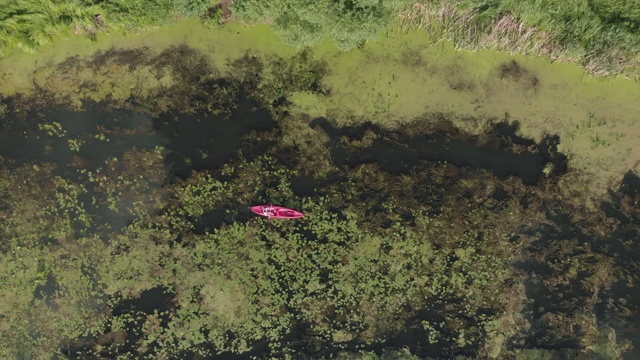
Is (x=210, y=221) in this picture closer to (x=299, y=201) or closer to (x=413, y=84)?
(x=299, y=201)

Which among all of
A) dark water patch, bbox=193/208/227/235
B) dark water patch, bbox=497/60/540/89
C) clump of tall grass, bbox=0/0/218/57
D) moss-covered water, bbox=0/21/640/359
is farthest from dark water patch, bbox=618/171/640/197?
clump of tall grass, bbox=0/0/218/57

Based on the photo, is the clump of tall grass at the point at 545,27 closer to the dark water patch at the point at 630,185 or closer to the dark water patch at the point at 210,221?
the dark water patch at the point at 630,185

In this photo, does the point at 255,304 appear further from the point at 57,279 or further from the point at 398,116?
the point at 398,116

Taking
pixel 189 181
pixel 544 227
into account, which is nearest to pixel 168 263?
pixel 189 181

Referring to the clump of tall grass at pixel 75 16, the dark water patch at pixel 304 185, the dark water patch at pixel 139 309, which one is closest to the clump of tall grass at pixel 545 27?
the dark water patch at pixel 304 185

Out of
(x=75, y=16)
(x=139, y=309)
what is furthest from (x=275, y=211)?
(x=75, y=16)
